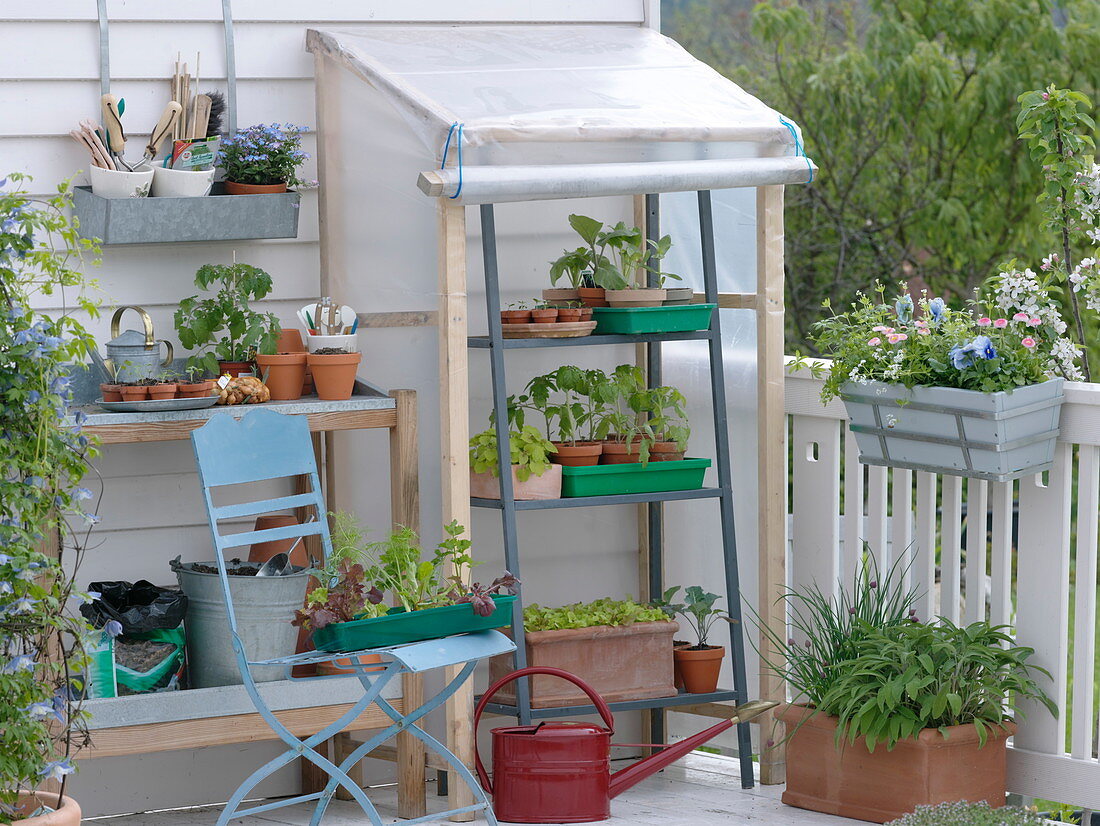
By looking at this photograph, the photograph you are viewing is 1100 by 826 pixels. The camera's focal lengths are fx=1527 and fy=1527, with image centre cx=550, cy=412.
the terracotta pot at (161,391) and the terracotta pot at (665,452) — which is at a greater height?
the terracotta pot at (161,391)

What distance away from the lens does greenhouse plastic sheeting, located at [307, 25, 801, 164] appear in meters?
3.65

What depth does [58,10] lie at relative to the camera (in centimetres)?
379

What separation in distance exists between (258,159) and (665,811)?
196 centimetres

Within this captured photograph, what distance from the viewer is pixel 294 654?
12.0ft

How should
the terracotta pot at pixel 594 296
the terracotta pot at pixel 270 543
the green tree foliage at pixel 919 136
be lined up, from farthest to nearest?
Result: the green tree foliage at pixel 919 136 < the terracotta pot at pixel 594 296 < the terracotta pot at pixel 270 543

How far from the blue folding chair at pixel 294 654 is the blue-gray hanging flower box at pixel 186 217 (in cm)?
56

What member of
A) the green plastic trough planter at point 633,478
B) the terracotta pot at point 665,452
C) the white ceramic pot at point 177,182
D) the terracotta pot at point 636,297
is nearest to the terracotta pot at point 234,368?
the white ceramic pot at point 177,182

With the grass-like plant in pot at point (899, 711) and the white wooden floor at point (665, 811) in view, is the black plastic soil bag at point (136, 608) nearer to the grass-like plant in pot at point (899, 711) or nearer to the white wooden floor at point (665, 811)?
the white wooden floor at point (665, 811)

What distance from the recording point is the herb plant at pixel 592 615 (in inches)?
157

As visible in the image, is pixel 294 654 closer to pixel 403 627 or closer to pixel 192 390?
pixel 403 627

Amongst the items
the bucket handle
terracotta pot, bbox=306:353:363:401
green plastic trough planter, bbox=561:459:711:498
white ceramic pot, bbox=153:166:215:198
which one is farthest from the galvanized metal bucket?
white ceramic pot, bbox=153:166:215:198

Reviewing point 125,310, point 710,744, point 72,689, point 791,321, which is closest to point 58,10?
point 125,310

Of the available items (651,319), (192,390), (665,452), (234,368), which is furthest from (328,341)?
(665,452)

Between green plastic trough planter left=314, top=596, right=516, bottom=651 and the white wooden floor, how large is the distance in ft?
2.12
